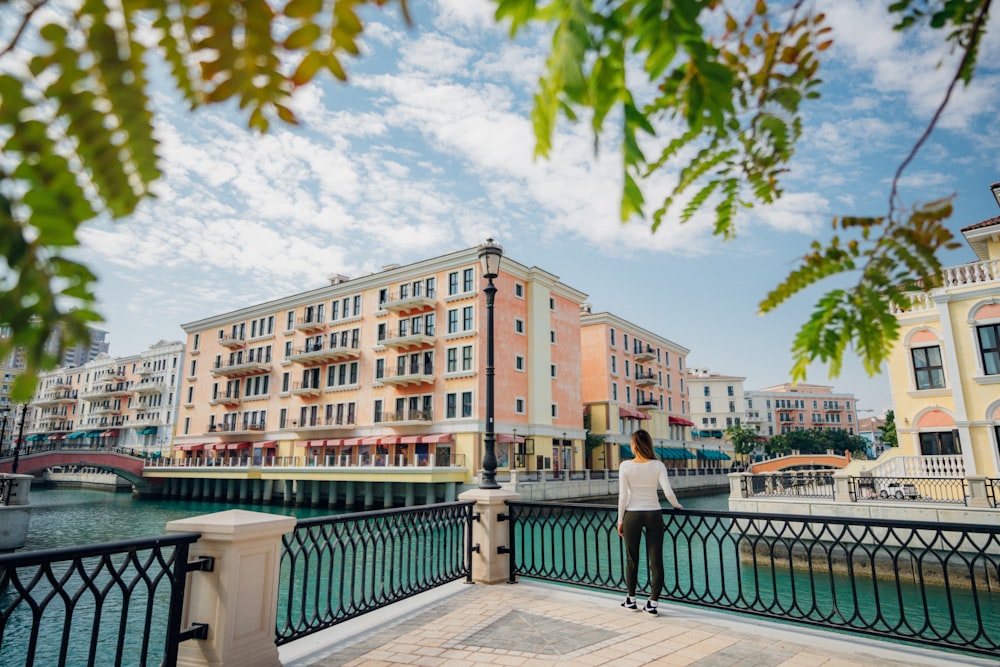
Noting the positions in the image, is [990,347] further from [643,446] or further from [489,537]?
[489,537]

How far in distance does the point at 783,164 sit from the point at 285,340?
136 ft

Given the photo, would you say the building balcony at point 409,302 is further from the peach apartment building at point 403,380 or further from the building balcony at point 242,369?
the building balcony at point 242,369

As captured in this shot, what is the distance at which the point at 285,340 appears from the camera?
39875 millimetres

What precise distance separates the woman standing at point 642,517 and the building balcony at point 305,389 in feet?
108

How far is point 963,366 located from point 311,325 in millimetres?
33700

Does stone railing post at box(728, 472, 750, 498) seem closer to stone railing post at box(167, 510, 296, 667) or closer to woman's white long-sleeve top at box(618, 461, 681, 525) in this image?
woman's white long-sleeve top at box(618, 461, 681, 525)

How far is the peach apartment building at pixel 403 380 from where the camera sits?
102 feet

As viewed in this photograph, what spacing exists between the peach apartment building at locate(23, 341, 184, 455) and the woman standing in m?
60.1

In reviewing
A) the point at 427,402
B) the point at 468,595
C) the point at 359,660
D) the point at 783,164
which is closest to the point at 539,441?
the point at 427,402

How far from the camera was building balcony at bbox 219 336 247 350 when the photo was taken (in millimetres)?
42375

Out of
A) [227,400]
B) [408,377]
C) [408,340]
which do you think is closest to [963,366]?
[408,377]

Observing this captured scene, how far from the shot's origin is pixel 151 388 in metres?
58.1

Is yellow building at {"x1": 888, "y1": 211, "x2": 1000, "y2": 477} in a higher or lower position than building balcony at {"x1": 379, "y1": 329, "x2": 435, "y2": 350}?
lower

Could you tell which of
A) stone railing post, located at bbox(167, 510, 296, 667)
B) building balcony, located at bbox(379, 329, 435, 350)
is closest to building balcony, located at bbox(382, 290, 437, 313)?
building balcony, located at bbox(379, 329, 435, 350)
